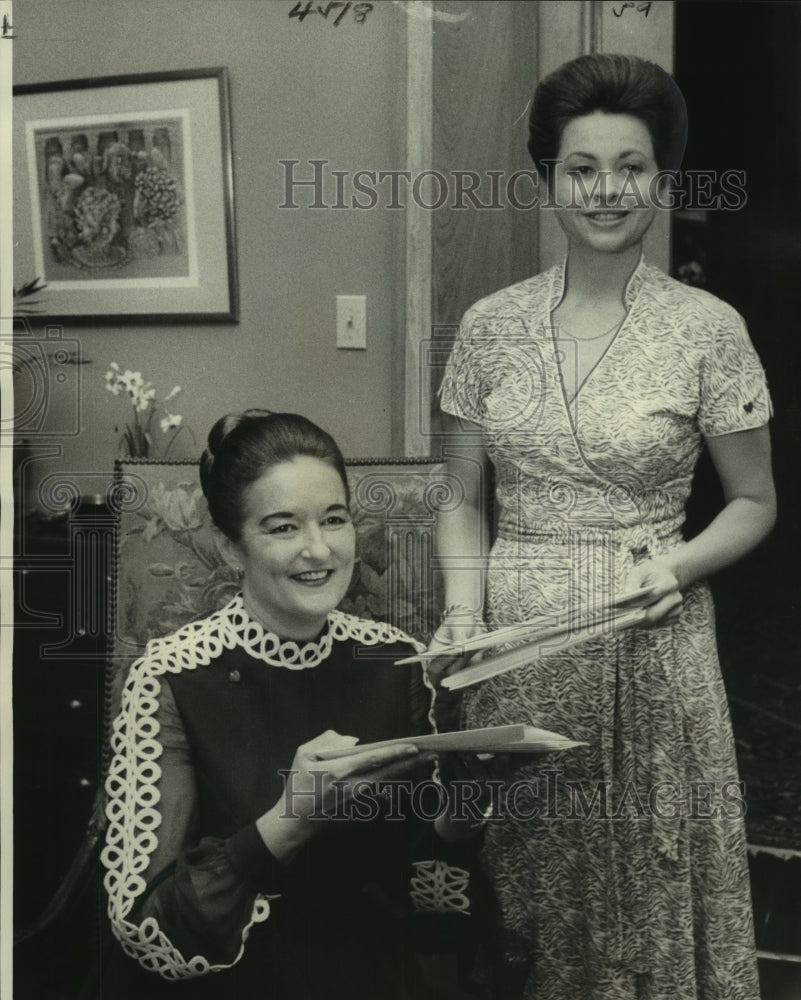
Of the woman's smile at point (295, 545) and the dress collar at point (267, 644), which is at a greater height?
the woman's smile at point (295, 545)

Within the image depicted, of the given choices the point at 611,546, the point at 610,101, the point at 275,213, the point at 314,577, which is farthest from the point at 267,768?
the point at 610,101

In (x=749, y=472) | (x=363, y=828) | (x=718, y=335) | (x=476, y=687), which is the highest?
(x=718, y=335)

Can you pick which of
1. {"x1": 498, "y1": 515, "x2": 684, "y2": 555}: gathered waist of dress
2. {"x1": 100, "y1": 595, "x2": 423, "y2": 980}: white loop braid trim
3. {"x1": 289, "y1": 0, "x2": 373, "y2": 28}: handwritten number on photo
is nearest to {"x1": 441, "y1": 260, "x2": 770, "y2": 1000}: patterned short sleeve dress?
{"x1": 498, "y1": 515, "x2": 684, "y2": 555}: gathered waist of dress

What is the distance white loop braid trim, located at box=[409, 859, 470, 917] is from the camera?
1.05 metres

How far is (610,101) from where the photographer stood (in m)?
0.98

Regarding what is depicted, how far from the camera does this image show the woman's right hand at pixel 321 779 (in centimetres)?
100

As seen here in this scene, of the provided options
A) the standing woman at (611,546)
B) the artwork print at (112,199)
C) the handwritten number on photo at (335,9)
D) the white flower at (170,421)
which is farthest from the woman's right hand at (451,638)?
the handwritten number on photo at (335,9)

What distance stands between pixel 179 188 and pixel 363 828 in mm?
737

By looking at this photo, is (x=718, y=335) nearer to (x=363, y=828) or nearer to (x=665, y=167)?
(x=665, y=167)

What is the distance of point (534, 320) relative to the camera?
3.35 ft

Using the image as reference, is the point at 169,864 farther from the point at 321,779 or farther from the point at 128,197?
the point at 128,197

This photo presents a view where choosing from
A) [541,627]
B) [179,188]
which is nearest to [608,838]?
[541,627]

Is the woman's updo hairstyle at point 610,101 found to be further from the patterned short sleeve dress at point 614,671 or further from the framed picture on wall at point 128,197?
the framed picture on wall at point 128,197

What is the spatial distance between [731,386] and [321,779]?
60cm
